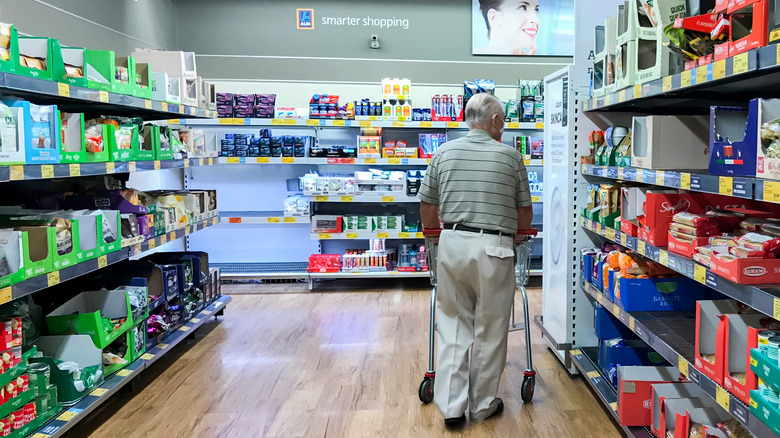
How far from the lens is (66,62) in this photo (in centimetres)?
327

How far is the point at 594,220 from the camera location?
3555 millimetres

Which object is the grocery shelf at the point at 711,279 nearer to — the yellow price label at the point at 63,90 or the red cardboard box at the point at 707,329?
the red cardboard box at the point at 707,329

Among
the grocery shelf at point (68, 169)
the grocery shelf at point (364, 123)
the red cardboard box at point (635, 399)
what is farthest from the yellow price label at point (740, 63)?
the grocery shelf at point (364, 123)

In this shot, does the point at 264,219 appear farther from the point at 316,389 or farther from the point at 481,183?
the point at 481,183

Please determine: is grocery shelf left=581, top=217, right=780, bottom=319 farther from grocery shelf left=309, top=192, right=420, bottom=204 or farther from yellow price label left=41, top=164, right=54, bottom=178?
grocery shelf left=309, top=192, right=420, bottom=204

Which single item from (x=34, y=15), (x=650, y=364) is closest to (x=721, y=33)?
(x=650, y=364)

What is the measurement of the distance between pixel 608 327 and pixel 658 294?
539 mm

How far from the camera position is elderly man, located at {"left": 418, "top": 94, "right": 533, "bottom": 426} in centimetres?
306

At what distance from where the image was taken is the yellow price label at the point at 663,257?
2574 millimetres

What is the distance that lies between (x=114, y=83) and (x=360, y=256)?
141 inches

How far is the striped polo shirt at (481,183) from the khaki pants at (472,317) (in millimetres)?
90

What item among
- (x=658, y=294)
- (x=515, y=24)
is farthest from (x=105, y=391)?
(x=515, y=24)

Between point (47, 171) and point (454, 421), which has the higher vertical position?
point (47, 171)

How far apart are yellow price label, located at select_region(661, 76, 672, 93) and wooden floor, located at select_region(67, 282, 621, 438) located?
1.73m
